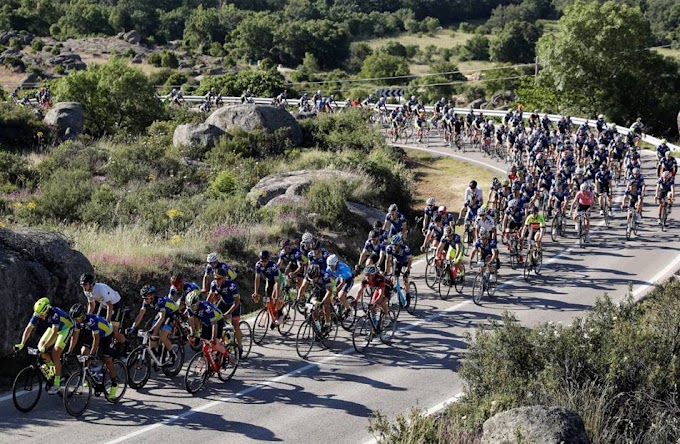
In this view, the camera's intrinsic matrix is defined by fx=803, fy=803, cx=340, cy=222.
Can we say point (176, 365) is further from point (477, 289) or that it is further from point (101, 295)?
point (477, 289)

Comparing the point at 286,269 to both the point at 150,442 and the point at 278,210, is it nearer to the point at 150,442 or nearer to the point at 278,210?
the point at 150,442

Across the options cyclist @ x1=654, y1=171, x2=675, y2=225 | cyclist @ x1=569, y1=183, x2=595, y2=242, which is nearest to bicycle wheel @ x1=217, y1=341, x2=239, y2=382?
cyclist @ x1=569, y1=183, x2=595, y2=242

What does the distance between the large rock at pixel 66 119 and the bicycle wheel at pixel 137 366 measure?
24784 mm

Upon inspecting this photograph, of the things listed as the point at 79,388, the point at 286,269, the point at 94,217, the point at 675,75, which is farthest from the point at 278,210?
the point at 675,75

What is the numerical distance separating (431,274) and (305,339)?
606 centimetres

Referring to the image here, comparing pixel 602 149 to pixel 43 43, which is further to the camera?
pixel 43 43

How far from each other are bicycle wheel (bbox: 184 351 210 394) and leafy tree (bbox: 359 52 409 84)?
6891 cm

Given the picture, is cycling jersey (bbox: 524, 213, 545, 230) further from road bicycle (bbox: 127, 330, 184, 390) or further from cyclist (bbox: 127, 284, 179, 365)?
cyclist (bbox: 127, 284, 179, 365)

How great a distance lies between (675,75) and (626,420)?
45713 mm

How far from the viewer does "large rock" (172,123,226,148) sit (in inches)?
1403

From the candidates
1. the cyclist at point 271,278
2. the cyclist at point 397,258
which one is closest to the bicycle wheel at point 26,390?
the cyclist at point 271,278

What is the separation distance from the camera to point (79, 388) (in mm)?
12977

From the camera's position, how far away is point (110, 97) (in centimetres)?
4116

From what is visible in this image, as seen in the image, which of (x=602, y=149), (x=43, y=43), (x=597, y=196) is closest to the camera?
(x=597, y=196)
